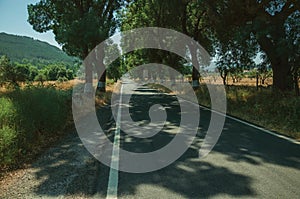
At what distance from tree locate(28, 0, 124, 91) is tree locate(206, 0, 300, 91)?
23.0 feet

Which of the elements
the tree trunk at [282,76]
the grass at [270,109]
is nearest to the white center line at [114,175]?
the grass at [270,109]

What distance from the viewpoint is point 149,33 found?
36750 mm

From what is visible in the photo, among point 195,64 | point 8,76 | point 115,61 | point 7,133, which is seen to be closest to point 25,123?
point 7,133

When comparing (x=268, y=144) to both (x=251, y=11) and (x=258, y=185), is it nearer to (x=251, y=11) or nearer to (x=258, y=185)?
(x=258, y=185)

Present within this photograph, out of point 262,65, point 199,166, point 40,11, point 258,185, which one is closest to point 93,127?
point 199,166

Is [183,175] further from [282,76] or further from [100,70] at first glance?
[100,70]

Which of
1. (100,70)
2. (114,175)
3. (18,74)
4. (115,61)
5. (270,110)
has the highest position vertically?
(115,61)

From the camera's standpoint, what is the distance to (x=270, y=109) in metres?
11.7

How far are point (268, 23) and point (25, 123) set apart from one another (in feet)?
35.2

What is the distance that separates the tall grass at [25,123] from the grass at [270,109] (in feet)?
22.5

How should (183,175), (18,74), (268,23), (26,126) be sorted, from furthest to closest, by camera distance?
(18,74) → (268,23) → (26,126) → (183,175)

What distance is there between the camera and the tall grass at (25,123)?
519cm

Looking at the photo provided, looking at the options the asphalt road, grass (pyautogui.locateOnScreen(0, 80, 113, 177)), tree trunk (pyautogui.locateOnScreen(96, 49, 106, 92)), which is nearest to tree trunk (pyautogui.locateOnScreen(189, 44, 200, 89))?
tree trunk (pyautogui.locateOnScreen(96, 49, 106, 92))

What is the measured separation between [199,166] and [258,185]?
46.4 inches
